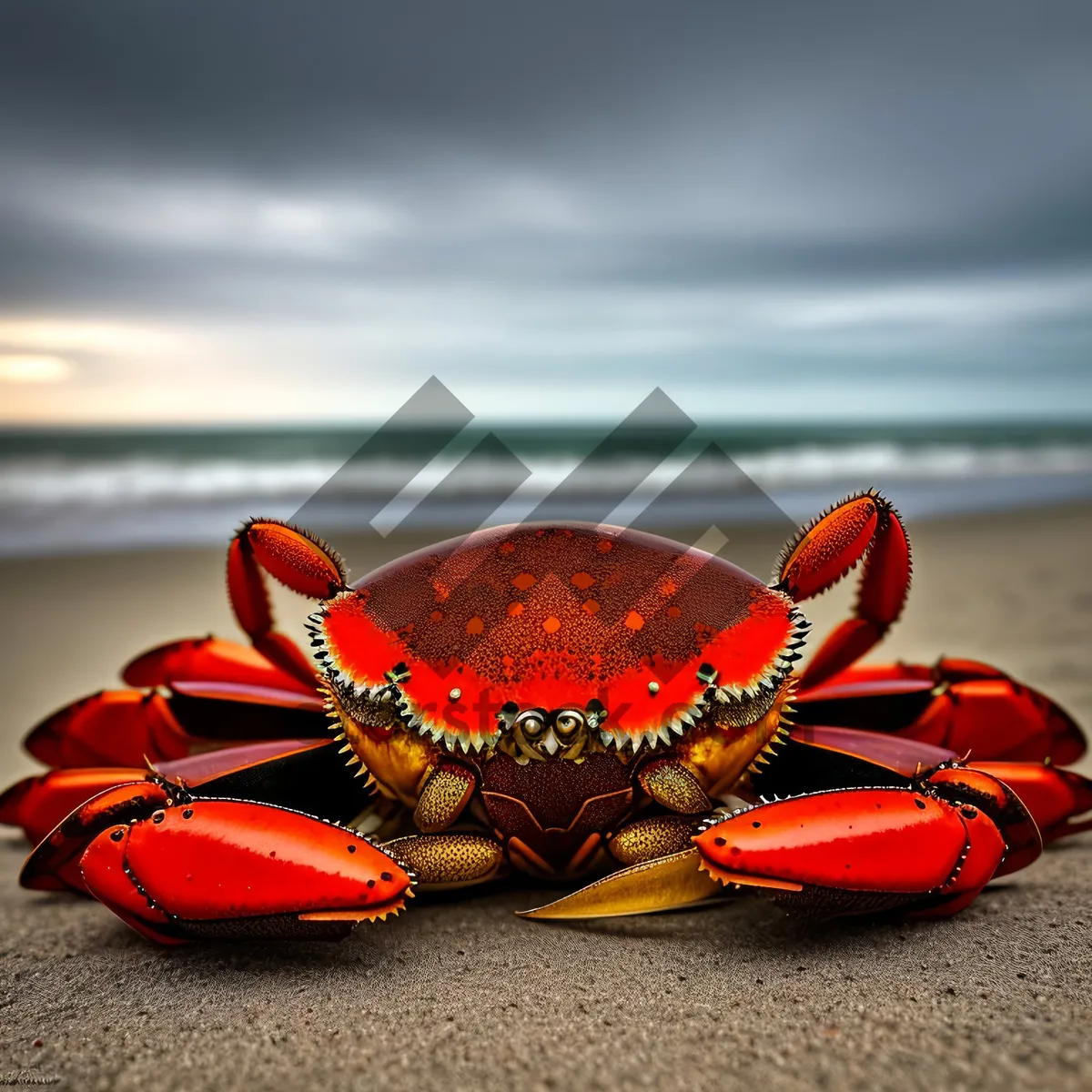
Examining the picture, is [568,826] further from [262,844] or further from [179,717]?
[179,717]

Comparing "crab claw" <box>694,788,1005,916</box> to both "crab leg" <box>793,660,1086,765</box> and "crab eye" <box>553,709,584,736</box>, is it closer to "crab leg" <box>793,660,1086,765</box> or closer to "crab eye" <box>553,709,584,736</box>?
"crab eye" <box>553,709,584,736</box>

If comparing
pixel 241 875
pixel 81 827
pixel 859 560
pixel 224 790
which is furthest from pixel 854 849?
pixel 81 827

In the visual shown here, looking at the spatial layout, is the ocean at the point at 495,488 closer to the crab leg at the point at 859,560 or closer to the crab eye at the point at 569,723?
the crab leg at the point at 859,560

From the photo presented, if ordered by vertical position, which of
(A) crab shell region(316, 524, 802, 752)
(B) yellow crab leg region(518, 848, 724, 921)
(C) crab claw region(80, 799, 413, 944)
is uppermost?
(A) crab shell region(316, 524, 802, 752)

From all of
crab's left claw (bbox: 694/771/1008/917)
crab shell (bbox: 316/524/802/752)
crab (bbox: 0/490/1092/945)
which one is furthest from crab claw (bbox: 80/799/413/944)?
crab's left claw (bbox: 694/771/1008/917)

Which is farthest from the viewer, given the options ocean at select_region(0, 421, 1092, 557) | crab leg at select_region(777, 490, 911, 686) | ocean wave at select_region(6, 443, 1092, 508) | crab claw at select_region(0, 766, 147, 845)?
ocean wave at select_region(6, 443, 1092, 508)

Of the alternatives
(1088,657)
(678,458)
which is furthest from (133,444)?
(1088,657)

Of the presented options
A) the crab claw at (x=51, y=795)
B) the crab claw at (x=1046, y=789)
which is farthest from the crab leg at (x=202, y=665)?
the crab claw at (x=1046, y=789)
